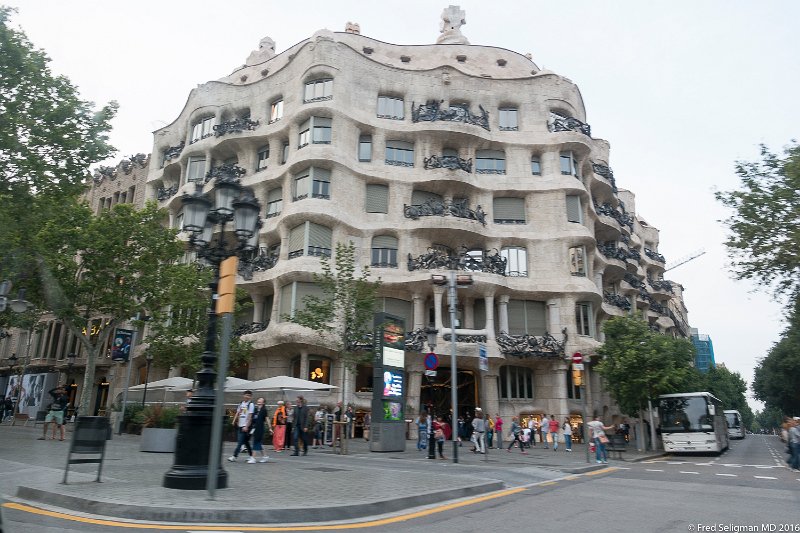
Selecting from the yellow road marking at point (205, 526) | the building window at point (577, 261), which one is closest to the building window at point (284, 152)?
the building window at point (577, 261)

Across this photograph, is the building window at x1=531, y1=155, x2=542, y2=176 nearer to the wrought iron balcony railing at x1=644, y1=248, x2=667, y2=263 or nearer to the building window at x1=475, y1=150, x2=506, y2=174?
the building window at x1=475, y1=150, x2=506, y2=174

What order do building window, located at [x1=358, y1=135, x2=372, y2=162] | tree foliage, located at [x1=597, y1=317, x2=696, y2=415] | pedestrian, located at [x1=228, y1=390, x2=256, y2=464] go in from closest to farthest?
pedestrian, located at [x1=228, y1=390, x2=256, y2=464] < tree foliage, located at [x1=597, y1=317, x2=696, y2=415] < building window, located at [x1=358, y1=135, x2=372, y2=162]

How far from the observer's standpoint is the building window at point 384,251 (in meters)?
32.1

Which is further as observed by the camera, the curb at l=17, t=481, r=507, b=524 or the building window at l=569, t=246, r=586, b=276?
the building window at l=569, t=246, r=586, b=276

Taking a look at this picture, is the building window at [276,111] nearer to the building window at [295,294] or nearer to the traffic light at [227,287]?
the building window at [295,294]

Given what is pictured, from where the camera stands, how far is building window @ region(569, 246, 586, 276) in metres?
34.1

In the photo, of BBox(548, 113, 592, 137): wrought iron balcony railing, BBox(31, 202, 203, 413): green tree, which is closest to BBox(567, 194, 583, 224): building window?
BBox(548, 113, 592, 137): wrought iron balcony railing

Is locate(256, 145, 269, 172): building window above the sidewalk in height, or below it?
above

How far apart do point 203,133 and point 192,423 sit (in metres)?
32.0

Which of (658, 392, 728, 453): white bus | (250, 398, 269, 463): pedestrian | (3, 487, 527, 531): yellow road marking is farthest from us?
(658, 392, 728, 453): white bus

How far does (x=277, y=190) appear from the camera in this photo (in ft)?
111

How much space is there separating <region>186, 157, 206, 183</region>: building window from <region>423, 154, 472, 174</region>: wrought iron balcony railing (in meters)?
14.7

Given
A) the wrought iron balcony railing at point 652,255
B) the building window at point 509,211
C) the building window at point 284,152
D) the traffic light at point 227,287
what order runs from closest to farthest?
1. the traffic light at point 227,287
2. the building window at point 284,152
3. the building window at point 509,211
4. the wrought iron balcony railing at point 652,255

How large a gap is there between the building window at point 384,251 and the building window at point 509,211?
7.10 metres
